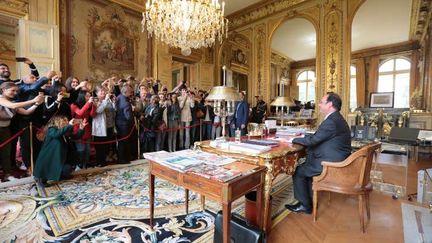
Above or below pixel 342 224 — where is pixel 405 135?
above

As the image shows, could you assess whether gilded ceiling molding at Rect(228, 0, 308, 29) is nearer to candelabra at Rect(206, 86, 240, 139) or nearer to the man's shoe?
candelabra at Rect(206, 86, 240, 139)

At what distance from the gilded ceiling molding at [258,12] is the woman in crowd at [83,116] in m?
7.23

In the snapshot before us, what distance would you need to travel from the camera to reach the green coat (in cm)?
346

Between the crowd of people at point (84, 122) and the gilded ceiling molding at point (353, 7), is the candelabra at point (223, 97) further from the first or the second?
the gilded ceiling molding at point (353, 7)

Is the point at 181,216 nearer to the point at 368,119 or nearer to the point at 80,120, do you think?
the point at 80,120

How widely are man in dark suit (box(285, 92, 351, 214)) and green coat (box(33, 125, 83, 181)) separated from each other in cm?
357

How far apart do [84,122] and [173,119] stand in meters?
2.25

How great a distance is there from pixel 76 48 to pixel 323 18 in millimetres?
7905

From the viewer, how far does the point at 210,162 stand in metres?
1.95

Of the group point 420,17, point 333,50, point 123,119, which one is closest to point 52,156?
point 123,119

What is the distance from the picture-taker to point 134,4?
772 cm

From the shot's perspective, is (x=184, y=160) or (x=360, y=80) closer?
(x=184, y=160)

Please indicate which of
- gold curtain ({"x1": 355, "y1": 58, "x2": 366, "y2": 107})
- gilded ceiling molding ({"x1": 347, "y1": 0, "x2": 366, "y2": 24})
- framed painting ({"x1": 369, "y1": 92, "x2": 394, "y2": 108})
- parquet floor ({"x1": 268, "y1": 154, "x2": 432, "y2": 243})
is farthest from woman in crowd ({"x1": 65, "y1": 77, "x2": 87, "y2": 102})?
gold curtain ({"x1": 355, "y1": 58, "x2": 366, "y2": 107})

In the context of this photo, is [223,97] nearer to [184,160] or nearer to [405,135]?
[184,160]
